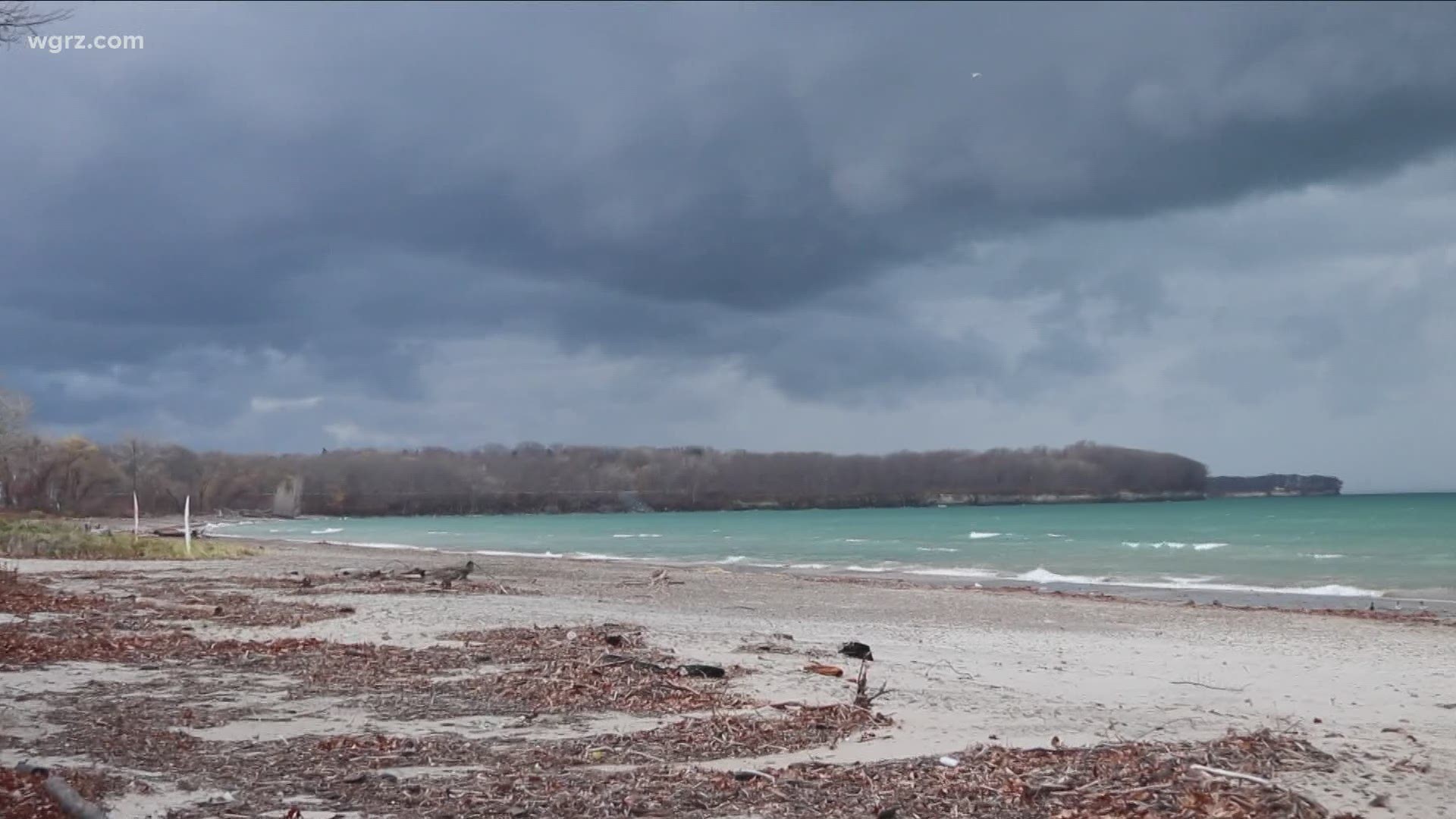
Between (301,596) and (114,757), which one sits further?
(301,596)

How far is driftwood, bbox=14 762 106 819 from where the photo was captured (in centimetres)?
507

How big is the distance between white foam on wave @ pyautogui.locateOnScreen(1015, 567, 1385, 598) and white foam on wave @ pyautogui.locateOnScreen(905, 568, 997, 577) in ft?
4.58

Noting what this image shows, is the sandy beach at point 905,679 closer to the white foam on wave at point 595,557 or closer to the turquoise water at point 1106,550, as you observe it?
the turquoise water at point 1106,550

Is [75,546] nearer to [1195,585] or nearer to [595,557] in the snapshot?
[595,557]

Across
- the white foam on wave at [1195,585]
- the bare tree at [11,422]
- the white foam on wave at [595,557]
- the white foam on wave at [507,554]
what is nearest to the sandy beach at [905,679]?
the white foam on wave at [1195,585]

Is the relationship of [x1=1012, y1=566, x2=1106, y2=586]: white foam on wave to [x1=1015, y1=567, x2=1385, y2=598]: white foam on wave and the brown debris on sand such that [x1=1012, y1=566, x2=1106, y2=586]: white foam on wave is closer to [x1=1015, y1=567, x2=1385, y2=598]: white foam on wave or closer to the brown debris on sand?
[x1=1015, y1=567, x2=1385, y2=598]: white foam on wave

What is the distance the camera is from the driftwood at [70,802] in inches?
200

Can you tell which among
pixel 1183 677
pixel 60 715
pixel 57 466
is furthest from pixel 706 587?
pixel 57 466

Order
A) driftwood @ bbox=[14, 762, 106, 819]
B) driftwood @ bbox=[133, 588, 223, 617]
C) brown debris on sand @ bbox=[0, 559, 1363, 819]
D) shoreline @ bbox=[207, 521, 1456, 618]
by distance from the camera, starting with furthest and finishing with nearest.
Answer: shoreline @ bbox=[207, 521, 1456, 618]
driftwood @ bbox=[133, 588, 223, 617]
brown debris on sand @ bbox=[0, 559, 1363, 819]
driftwood @ bbox=[14, 762, 106, 819]

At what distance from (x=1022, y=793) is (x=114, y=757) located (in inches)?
214

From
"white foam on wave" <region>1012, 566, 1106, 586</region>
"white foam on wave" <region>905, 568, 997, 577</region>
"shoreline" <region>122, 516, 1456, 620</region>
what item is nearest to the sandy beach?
"shoreline" <region>122, 516, 1456, 620</region>

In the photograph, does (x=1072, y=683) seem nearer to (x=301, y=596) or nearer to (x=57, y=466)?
(x=301, y=596)

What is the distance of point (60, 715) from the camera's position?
26.2 ft

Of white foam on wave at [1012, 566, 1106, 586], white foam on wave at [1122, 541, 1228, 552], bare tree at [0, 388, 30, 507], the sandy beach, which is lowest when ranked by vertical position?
white foam on wave at [1122, 541, 1228, 552]
